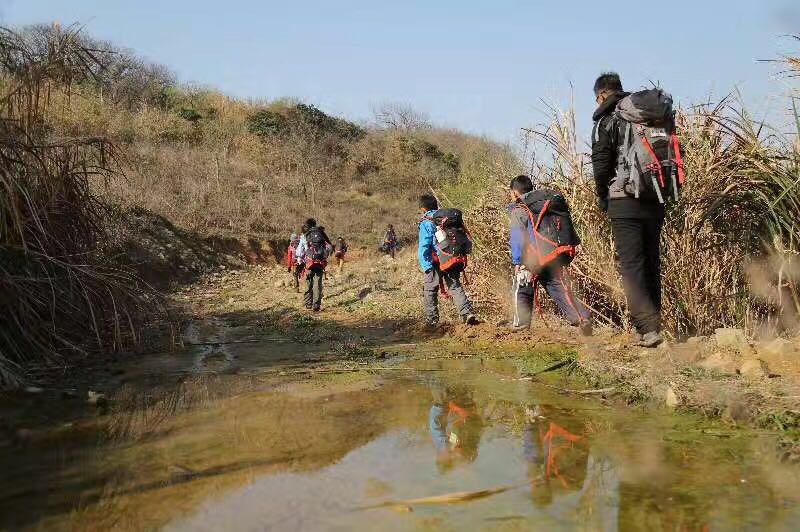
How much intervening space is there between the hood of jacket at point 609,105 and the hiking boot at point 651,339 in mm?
1655

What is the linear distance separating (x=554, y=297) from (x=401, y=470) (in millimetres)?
3766

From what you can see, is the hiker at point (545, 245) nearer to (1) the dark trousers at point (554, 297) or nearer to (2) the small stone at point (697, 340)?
(1) the dark trousers at point (554, 297)

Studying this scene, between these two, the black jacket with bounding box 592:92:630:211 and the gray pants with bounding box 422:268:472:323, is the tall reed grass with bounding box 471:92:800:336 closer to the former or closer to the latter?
the black jacket with bounding box 592:92:630:211

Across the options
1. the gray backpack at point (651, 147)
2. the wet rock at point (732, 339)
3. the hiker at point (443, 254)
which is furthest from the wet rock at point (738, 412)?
the hiker at point (443, 254)

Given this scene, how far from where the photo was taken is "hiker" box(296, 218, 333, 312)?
11844mm

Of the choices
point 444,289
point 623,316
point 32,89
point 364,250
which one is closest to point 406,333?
point 444,289

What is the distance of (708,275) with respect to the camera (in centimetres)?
515

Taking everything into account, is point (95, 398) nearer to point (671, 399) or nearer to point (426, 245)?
point (671, 399)

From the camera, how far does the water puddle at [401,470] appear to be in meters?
2.26

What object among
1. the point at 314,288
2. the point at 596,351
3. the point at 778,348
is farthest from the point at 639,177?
the point at 314,288

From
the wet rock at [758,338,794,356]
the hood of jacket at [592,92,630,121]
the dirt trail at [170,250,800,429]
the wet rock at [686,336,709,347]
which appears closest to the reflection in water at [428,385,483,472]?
the dirt trail at [170,250,800,429]

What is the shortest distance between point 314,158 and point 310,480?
35388mm

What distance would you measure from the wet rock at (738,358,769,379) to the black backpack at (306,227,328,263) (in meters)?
8.70

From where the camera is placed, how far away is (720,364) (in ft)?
13.3
